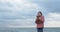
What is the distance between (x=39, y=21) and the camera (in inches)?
476

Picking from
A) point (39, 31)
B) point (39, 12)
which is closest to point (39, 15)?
point (39, 12)

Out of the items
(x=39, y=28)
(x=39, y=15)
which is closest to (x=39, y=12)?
(x=39, y=15)

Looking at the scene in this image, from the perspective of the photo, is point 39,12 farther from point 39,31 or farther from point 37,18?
point 39,31

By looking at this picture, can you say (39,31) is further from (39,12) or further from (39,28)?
(39,12)

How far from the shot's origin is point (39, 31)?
12.4 meters

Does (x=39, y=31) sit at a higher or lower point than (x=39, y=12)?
lower

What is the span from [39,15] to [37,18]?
0.65 ft

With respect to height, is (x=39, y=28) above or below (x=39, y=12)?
below

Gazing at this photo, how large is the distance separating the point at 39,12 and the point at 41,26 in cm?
79

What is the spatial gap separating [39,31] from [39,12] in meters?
1.13

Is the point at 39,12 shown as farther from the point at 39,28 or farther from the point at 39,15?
the point at 39,28

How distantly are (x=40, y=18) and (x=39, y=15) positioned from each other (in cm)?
17

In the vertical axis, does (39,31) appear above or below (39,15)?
below

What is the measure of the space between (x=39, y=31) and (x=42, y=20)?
73 centimetres
